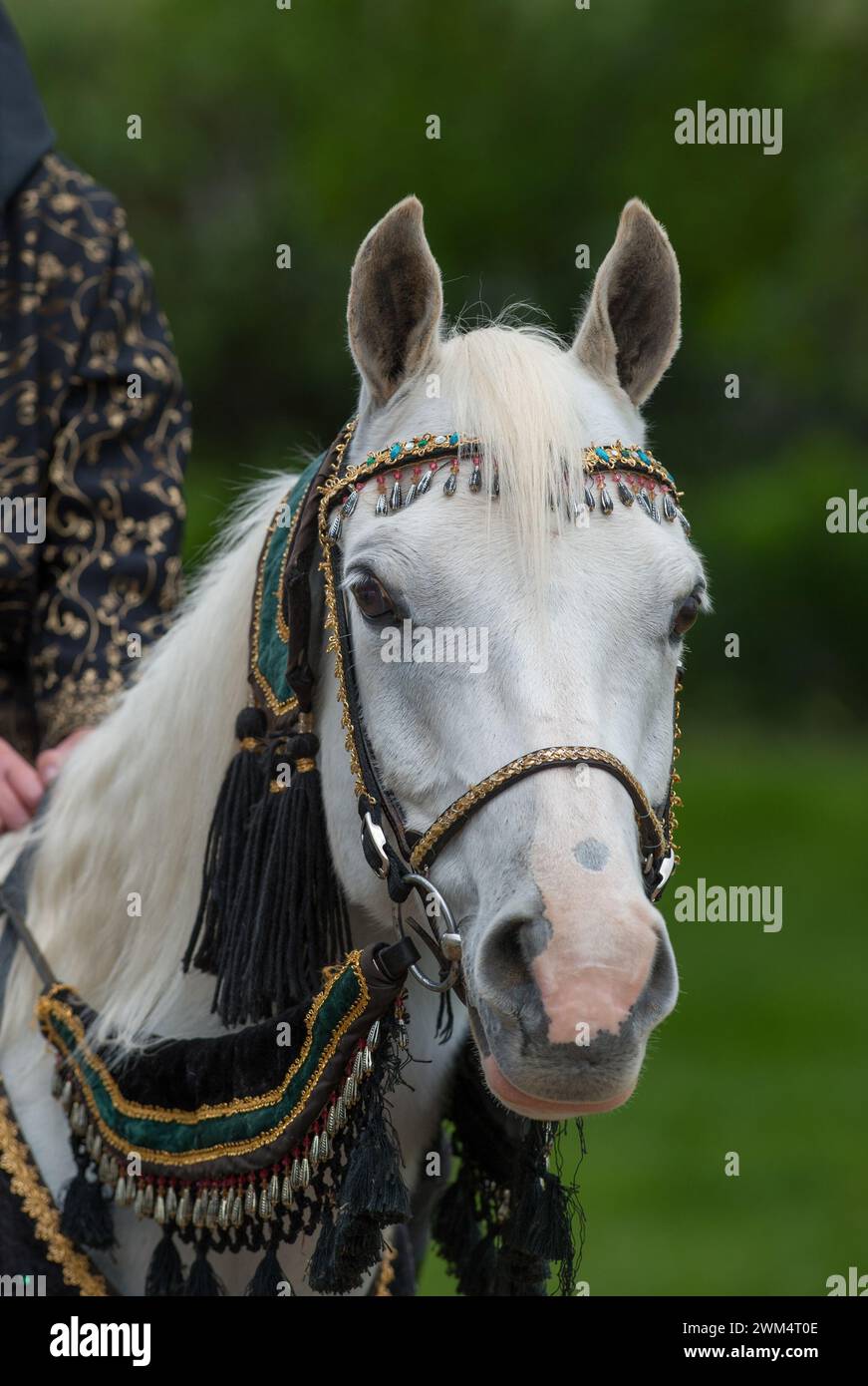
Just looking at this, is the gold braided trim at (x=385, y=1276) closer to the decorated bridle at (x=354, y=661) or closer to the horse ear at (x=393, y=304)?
the decorated bridle at (x=354, y=661)

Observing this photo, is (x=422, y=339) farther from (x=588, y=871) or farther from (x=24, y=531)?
(x=24, y=531)

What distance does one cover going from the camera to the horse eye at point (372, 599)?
2.44 metres

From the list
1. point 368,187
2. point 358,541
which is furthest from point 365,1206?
point 368,187

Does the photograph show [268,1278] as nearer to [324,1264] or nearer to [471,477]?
[324,1264]

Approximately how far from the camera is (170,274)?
19188 millimetres

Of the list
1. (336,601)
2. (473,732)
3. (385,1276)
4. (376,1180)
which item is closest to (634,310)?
(336,601)

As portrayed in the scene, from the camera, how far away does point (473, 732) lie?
2330mm

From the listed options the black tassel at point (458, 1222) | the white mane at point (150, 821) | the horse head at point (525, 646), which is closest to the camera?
the horse head at point (525, 646)

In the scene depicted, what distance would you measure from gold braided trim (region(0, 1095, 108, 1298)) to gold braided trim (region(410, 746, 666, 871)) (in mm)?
1003

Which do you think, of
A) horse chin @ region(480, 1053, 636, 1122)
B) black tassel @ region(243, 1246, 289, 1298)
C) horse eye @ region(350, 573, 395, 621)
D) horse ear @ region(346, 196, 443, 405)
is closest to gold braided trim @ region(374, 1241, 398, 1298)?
black tassel @ region(243, 1246, 289, 1298)

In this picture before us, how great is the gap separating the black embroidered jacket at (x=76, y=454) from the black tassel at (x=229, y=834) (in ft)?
2.93

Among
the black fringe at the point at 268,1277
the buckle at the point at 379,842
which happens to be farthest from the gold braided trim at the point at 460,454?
the black fringe at the point at 268,1277

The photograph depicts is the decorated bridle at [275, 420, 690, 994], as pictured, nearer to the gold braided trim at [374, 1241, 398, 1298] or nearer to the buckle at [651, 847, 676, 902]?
the buckle at [651, 847, 676, 902]
